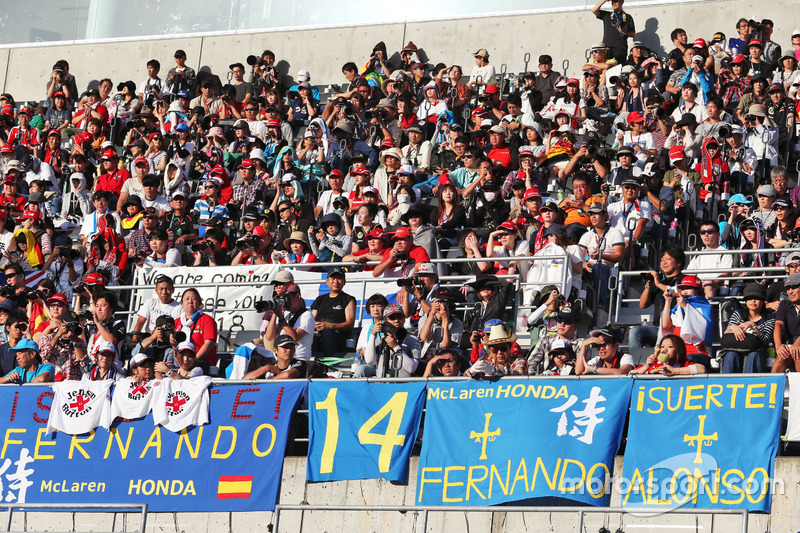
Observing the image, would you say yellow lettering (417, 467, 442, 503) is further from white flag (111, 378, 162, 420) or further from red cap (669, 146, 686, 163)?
red cap (669, 146, 686, 163)

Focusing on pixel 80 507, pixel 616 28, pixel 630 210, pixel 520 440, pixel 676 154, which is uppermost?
pixel 616 28

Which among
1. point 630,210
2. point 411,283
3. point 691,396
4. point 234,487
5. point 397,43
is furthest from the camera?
point 397,43

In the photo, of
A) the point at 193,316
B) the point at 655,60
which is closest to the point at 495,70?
the point at 655,60

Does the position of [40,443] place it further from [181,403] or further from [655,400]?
[655,400]

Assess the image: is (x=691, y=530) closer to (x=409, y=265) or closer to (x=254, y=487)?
(x=254, y=487)

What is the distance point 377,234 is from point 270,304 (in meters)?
2.12

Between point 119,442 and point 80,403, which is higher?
Result: point 80,403

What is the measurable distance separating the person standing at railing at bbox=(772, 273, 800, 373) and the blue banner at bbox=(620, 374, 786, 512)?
70 centimetres

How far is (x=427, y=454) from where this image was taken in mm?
13320

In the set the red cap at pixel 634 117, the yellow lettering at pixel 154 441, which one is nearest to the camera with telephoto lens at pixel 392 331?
the yellow lettering at pixel 154 441

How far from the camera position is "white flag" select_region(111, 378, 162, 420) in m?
14.7

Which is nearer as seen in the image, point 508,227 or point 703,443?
point 703,443

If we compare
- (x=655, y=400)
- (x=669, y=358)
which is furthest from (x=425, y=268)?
(x=655, y=400)

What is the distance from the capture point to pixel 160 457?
14.5 m
